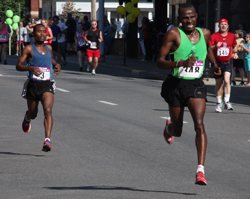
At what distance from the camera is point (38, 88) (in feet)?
27.6

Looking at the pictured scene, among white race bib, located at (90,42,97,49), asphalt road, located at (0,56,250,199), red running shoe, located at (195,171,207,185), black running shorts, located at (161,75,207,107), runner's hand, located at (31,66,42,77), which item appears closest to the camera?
red running shoe, located at (195,171,207,185)

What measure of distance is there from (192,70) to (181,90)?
0.75 ft

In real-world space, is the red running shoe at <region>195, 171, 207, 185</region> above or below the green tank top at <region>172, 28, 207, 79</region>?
below

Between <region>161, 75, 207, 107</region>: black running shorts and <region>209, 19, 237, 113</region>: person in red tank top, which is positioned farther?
<region>209, 19, 237, 113</region>: person in red tank top

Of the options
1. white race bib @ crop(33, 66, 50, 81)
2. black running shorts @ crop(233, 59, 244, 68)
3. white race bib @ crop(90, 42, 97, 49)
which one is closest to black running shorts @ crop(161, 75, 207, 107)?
white race bib @ crop(33, 66, 50, 81)

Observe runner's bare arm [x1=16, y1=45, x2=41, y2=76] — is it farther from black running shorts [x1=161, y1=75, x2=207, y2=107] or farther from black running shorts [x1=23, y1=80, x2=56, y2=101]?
black running shorts [x1=161, y1=75, x2=207, y2=107]

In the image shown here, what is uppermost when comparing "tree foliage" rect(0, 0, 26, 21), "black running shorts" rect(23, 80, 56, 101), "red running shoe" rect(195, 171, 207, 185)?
"tree foliage" rect(0, 0, 26, 21)

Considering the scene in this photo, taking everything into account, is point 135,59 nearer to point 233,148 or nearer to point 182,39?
point 233,148

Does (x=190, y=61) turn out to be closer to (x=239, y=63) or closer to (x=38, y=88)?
(x=38, y=88)

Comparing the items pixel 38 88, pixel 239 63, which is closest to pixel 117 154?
pixel 38 88

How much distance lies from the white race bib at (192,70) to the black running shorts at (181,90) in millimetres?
60

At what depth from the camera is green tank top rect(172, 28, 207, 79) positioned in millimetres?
6410

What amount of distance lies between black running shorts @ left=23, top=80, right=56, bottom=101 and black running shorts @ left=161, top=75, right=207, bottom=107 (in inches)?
90.8

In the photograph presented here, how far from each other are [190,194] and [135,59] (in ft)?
85.4
